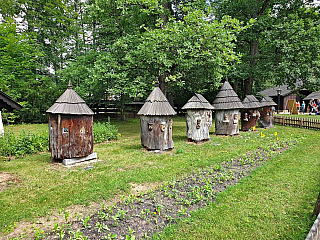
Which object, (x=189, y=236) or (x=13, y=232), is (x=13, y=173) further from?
(x=189, y=236)

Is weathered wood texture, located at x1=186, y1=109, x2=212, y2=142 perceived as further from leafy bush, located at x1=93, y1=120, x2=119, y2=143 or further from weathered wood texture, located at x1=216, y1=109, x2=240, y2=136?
leafy bush, located at x1=93, y1=120, x2=119, y2=143

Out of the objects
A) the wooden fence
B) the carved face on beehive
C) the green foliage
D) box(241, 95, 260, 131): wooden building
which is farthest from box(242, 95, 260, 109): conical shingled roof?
the green foliage

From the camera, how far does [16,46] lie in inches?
745

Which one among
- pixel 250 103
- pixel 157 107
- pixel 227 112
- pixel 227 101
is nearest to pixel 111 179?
pixel 157 107

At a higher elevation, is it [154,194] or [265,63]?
[265,63]

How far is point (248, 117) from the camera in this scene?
1462cm

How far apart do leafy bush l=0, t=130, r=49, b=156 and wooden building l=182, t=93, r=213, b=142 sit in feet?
22.8

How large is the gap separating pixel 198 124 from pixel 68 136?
629cm

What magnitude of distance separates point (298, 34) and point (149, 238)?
57.6 feet

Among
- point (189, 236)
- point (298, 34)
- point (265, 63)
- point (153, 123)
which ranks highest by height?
point (298, 34)

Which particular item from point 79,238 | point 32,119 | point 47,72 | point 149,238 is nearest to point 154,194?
point 149,238

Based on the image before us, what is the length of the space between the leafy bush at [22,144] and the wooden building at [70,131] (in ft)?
7.35

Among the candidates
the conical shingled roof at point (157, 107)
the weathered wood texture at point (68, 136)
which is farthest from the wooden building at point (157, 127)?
the weathered wood texture at point (68, 136)

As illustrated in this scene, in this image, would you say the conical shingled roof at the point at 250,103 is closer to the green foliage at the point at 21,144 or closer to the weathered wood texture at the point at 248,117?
the weathered wood texture at the point at 248,117
